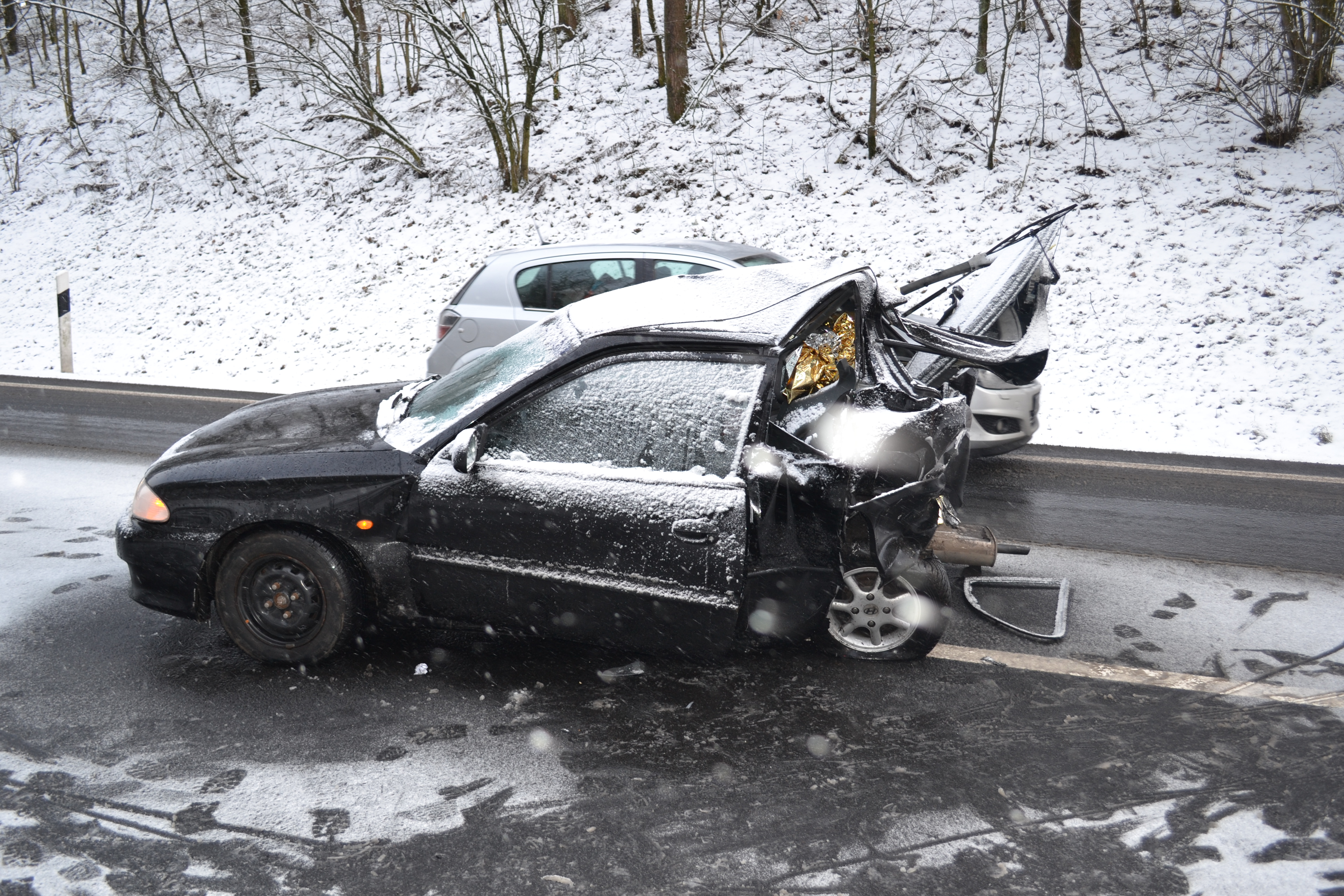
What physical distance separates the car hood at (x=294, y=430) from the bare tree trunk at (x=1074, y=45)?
46.2 feet

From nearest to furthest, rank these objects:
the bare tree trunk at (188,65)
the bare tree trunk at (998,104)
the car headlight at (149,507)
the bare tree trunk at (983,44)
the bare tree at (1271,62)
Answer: the car headlight at (149,507) < the bare tree at (1271,62) < the bare tree trunk at (998,104) < the bare tree trunk at (983,44) < the bare tree trunk at (188,65)

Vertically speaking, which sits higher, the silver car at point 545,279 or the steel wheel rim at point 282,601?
the silver car at point 545,279

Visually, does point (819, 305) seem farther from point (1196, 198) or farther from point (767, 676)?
point (1196, 198)

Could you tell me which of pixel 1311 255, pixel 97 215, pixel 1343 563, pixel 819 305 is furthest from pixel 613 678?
pixel 97 215

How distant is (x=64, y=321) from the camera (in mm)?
12164

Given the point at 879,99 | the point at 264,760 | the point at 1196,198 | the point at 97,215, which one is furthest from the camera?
the point at 97,215

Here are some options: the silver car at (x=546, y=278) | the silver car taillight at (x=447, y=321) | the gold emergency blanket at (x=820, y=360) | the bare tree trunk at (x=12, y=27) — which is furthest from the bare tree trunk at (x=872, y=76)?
the bare tree trunk at (x=12, y=27)

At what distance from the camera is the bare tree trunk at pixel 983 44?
49.6 feet

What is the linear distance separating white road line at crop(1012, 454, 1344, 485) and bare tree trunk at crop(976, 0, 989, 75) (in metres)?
9.94

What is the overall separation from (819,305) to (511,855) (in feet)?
7.70

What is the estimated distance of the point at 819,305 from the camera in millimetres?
3770

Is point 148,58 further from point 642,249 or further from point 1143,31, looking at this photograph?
point 1143,31

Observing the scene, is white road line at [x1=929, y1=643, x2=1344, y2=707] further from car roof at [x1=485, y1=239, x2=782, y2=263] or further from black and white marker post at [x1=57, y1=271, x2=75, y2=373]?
black and white marker post at [x1=57, y1=271, x2=75, y2=373]

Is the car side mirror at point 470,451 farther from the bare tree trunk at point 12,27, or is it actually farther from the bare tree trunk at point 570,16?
the bare tree trunk at point 12,27
